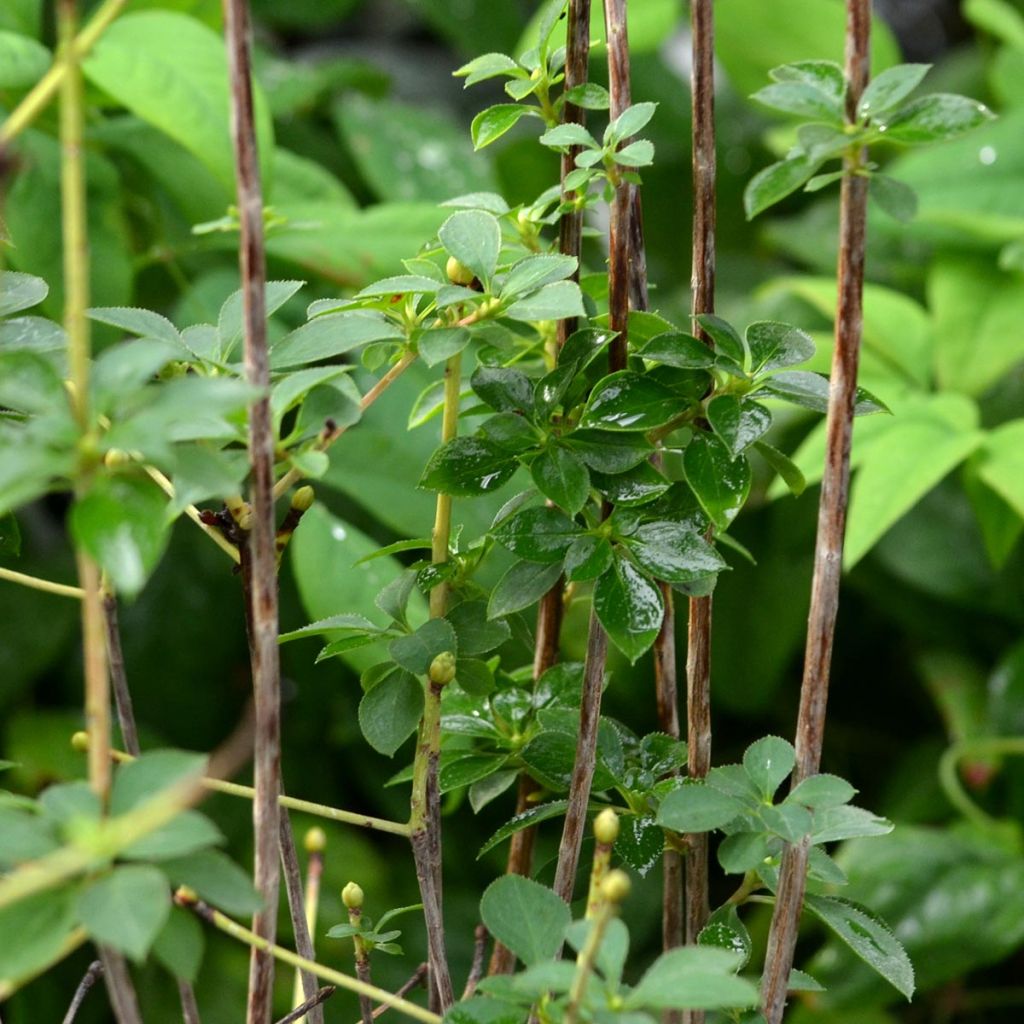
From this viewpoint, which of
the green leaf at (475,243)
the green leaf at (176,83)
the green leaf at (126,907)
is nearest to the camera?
the green leaf at (126,907)

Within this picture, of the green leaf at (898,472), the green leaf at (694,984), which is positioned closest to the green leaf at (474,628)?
the green leaf at (694,984)

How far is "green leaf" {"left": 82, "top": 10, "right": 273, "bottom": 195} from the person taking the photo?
66 cm

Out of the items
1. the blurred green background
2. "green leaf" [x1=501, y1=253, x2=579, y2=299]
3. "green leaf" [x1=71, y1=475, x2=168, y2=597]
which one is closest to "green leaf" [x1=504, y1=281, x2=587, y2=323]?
"green leaf" [x1=501, y1=253, x2=579, y2=299]

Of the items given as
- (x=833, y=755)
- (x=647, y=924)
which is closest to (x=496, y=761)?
(x=647, y=924)

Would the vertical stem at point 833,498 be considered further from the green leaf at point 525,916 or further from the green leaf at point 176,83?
the green leaf at point 176,83

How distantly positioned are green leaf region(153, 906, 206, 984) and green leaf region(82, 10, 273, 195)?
48 cm

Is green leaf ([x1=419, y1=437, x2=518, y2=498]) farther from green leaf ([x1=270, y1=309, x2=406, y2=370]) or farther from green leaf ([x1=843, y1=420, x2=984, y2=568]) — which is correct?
green leaf ([x1=843, y1=420, x2=984, y2=568])

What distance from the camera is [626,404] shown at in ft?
1.04

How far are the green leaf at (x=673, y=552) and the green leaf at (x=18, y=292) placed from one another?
16 cm

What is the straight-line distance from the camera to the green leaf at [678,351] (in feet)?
1.02

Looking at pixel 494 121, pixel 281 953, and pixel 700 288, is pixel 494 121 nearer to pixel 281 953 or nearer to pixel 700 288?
pixel 700 288

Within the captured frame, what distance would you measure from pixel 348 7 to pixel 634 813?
3.88 feet

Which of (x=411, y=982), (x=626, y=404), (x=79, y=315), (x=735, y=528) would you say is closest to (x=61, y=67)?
(x=79, y=315)

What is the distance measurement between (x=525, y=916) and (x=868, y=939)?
0.32 ft
